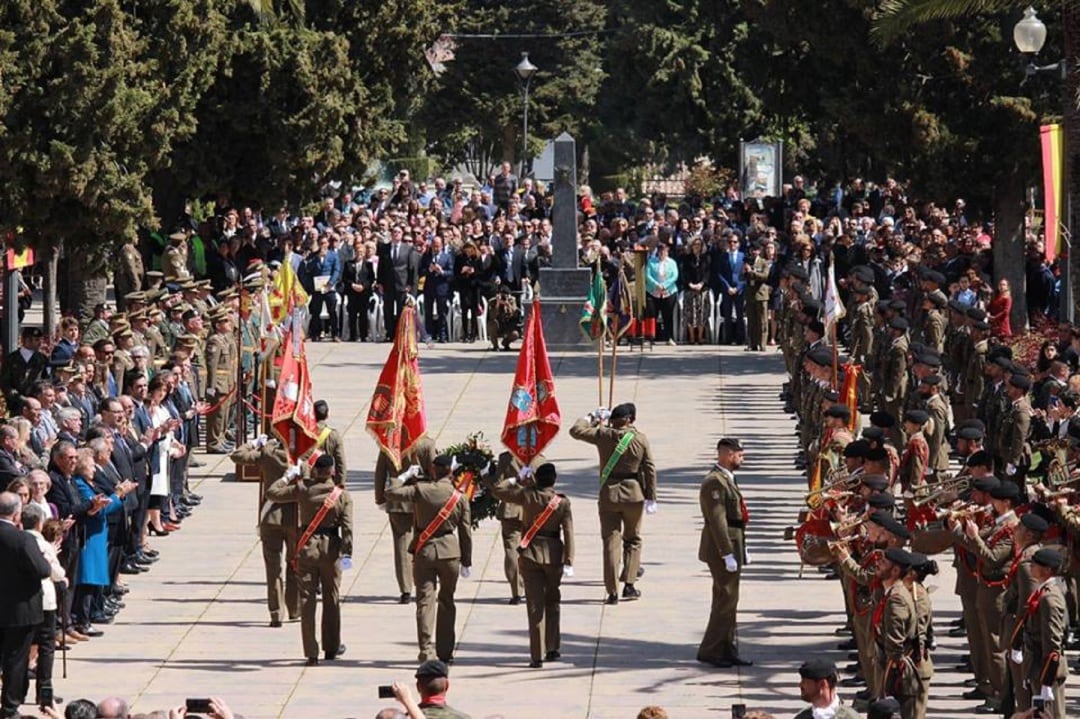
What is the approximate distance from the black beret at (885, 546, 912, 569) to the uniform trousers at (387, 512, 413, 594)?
579 cm

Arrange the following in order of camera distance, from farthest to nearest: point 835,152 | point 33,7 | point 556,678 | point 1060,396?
point 835,152 → point 33,7 → point 1060,396 → point 556,678

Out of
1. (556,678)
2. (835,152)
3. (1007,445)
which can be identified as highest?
(835,152)

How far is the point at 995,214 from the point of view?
35.6 m

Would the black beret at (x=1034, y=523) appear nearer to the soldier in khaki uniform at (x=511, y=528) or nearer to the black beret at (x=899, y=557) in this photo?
the black beret at (x=899, y=557)

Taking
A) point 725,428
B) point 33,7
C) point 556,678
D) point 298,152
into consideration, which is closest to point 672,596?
point 556,678

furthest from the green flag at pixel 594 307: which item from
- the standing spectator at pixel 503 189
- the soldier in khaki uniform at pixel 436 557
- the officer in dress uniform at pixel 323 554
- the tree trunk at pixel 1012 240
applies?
the standing spectator at pixel 503 189

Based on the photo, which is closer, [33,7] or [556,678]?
[556,678]

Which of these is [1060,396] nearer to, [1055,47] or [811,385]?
[811,385]

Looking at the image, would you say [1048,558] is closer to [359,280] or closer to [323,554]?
[323,554]

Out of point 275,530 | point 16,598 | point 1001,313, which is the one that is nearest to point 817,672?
point 16,598

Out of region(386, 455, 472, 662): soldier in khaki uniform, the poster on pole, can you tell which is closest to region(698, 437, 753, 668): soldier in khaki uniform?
region(386, 455, 472, 662): soldier in khaki uniform

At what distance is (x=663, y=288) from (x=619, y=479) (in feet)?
53.5

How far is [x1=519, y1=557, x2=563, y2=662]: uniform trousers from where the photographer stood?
18906mm

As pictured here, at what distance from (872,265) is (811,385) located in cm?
1098
